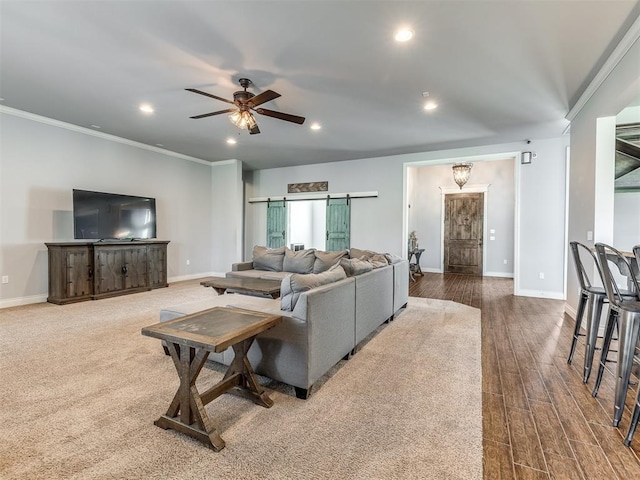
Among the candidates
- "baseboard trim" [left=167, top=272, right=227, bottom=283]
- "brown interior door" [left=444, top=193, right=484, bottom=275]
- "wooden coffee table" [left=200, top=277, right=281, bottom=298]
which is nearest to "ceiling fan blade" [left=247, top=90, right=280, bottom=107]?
"wooden coffee table" [left=200, top=277, right=281, bottom=298]

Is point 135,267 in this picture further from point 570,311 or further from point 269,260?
point 570,311

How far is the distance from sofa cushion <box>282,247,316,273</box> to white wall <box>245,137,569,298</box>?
8.22 ft

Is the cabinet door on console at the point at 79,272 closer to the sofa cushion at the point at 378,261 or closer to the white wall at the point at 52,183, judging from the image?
the white wall at the point at 52,183

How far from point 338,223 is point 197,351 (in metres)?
6.00

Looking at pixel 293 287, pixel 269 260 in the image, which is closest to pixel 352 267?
pixel 293 287

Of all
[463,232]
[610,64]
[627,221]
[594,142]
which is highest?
[610,64]

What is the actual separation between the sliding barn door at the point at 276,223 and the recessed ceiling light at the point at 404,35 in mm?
5760

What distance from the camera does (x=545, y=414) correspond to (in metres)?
1.98

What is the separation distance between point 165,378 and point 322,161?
609 cm

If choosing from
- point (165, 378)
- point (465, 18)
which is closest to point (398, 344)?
point (165, 378)

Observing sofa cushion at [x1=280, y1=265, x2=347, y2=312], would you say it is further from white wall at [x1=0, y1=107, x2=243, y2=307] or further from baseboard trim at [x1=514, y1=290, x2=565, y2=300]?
baseboard trim at [x1=514, y1=290, x2=565, y2=300]

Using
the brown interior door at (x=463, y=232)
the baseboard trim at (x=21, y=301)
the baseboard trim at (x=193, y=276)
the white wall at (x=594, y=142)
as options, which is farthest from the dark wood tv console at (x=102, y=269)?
the brown interior door at (x=463, y=232)

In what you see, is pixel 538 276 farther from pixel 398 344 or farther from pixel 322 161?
pixel 322 161

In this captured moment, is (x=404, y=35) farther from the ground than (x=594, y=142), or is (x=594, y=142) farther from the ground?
(x=404, y=35)
